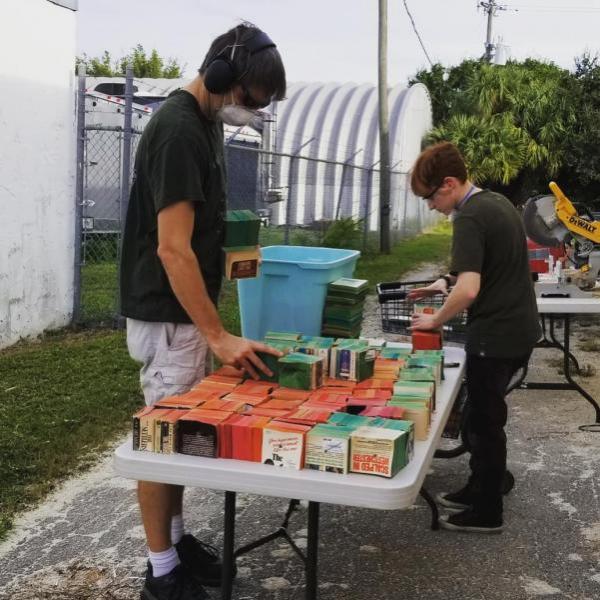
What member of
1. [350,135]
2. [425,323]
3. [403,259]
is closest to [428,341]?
[425,323]

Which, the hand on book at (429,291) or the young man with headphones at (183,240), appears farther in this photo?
the hand on book at (429,291)

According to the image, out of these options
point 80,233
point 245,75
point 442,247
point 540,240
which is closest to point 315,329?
point 245,75

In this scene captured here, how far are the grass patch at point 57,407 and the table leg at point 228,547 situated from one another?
1456mm

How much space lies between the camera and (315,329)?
13.6ft

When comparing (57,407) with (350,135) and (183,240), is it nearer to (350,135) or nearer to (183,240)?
(183,240)

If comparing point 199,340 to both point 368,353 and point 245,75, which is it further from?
point 245,75

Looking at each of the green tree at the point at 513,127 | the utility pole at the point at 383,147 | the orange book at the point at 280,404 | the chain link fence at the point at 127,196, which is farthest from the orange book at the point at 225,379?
the green tree at the point at 513,127

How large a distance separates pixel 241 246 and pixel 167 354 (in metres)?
0.50

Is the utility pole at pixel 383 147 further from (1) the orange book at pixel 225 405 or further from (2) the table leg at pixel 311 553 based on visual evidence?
(1) the orange book at pixel 225 405

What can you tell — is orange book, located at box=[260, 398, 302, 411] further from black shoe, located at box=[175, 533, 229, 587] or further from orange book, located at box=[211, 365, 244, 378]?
black shoe, located at box=[175, 533, 229, 587]

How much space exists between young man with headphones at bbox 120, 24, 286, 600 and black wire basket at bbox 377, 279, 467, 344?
4.61 feet

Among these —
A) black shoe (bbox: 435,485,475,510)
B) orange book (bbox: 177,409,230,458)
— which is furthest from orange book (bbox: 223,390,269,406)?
black shoe (bbox: 435,485,475,510)

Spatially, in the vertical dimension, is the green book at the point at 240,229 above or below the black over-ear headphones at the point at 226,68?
below

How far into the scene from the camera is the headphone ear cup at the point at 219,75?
3.01 meters
